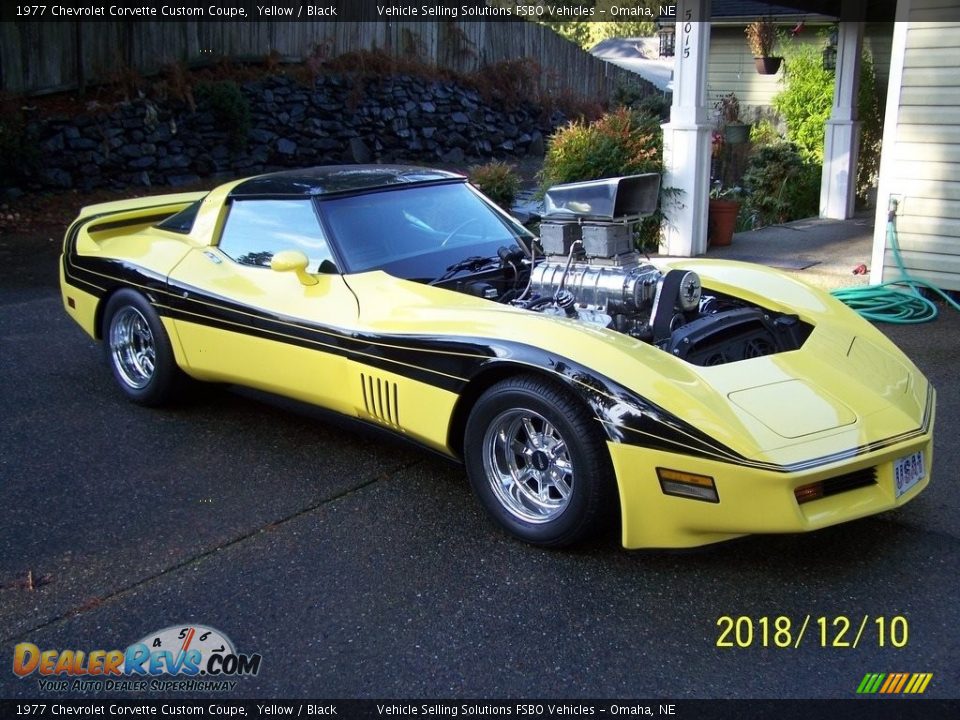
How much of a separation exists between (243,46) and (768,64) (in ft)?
27.1

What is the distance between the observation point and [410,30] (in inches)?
702

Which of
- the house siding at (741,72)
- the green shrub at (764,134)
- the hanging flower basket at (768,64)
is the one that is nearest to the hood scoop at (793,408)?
the green shrub at (764,134)

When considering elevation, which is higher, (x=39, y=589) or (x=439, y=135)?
(x=439, y=135)

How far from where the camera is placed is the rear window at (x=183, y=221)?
17.3 ft

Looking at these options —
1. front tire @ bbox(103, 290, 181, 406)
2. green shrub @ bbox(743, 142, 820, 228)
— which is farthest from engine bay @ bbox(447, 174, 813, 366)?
green shrub @ bbox(743, 142, 820, 228)

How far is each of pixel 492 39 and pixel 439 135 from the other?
3.85 m

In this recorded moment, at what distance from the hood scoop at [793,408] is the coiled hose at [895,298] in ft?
12.4

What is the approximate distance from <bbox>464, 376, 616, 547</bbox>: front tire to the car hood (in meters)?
0.16

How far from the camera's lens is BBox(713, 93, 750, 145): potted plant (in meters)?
13.8

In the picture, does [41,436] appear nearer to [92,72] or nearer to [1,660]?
[1,660]

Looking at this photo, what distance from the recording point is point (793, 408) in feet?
10.7

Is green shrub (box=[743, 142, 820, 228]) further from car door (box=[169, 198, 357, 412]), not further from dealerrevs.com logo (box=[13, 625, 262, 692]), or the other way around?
dealerrevs.com logo (box=[13, 625, 262, 692])

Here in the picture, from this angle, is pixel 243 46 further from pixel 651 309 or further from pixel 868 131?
pixel 651 309

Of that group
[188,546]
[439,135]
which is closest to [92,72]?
[439,135]
